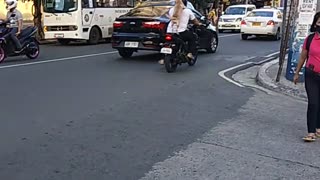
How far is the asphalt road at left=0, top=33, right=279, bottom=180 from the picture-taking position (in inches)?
204

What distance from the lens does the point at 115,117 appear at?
723cm

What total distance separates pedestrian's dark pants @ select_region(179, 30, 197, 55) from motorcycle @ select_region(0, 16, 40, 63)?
190 inches

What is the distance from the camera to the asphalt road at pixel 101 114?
5176mm

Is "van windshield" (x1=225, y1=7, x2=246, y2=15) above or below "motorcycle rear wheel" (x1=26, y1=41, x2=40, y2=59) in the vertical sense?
above

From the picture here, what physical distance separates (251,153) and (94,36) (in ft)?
51.5

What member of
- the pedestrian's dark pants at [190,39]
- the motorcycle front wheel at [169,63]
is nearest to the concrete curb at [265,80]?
the pedestrian's dark pants at [190,39]

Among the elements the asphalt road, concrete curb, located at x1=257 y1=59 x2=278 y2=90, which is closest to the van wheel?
the asphalt road

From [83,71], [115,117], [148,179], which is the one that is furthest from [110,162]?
[83,71]

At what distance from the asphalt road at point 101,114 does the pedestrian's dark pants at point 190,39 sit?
0.53 metres

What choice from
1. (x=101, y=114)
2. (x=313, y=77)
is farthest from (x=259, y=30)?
(x=313, y=77)

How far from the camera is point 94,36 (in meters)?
20.7

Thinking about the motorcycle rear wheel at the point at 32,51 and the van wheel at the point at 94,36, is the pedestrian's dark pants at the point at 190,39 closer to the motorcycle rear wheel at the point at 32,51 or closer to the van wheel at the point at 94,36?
the motorcycle rear wheel at the point at 32,51

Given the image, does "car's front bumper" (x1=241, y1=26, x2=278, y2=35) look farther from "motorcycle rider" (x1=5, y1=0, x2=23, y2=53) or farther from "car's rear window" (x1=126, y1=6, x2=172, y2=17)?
"motorcycle rider" (x1=5, y1=0, x2=23, y2=53)

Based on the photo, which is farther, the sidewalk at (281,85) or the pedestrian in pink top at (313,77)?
the sidewalk at (281,85)
